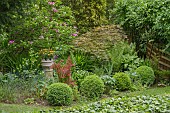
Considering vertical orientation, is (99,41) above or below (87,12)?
below

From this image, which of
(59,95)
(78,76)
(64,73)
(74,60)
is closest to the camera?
(59,95)

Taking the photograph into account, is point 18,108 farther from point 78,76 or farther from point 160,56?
point 160,56

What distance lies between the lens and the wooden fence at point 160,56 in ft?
31.2

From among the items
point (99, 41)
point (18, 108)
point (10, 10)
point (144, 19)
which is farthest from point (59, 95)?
point (144, 19)

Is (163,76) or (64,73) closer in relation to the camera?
(64,73)

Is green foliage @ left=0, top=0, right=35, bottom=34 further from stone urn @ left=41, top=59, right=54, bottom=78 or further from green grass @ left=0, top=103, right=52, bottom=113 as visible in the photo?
stone urn @ left=41, top=59, right=54, bottom=78

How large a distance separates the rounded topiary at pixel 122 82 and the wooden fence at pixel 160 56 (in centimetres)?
178

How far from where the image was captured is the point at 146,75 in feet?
28.2

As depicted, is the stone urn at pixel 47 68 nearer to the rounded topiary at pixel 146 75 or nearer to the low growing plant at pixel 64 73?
the low growing plant at pixel 64 73

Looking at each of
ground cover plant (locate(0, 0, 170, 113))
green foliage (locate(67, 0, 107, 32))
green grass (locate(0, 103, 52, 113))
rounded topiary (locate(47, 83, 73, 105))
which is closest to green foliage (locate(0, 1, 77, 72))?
ground cover plant (locate(0, 0, 170, 113))

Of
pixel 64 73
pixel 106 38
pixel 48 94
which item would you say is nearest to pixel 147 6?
pixel 106 38

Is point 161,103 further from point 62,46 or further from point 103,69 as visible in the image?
point 62,46

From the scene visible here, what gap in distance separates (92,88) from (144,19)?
3106 millimetres

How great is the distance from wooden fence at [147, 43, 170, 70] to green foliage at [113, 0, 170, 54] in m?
0.24
